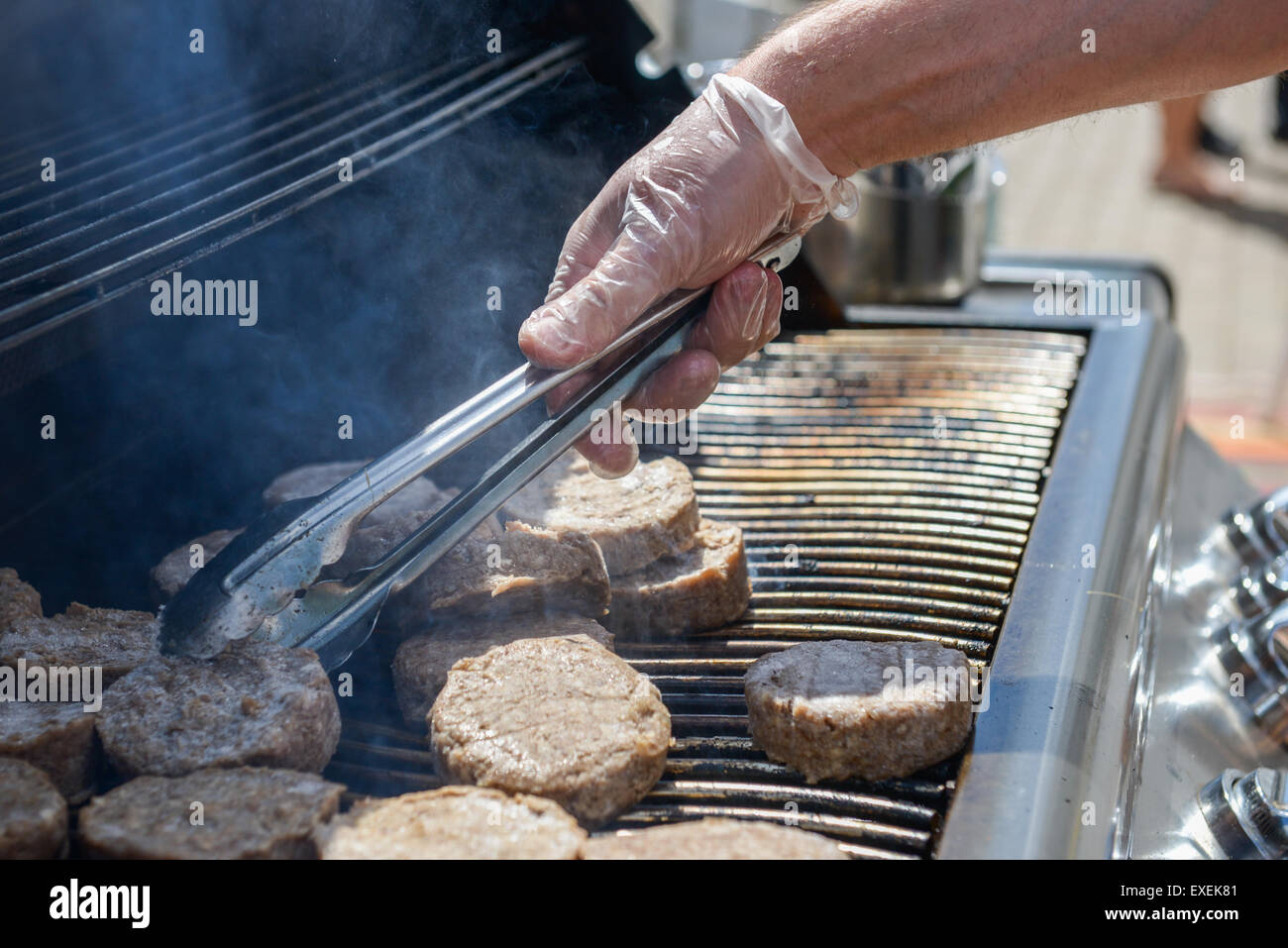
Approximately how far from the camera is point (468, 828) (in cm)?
171

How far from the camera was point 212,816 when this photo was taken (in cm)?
173

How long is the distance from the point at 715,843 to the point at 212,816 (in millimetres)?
804

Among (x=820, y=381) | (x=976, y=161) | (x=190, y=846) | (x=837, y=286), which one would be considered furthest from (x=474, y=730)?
(x=976, y=161)

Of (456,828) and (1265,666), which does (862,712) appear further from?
(1265,666)

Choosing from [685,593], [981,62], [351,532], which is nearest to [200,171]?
[351,532]

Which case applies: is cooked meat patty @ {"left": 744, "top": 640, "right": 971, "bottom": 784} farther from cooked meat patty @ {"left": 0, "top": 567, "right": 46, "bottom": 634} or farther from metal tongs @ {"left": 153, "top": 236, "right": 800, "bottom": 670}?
cooked meat patty @ {"left": 0, "top": 567, "right": 46, "bottom": 634}

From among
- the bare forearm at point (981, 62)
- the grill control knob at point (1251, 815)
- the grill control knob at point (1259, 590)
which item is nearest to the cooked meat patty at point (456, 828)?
the grill control knob at point (1251, 815)

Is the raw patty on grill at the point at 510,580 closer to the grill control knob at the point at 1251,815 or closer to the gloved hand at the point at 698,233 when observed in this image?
the gloved hand at the point at 698,233

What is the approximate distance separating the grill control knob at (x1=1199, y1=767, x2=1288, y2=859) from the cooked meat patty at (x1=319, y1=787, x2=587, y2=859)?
1.43 meters

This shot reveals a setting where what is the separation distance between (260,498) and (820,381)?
6.07 feet

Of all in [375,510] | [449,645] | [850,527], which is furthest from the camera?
[850,527]

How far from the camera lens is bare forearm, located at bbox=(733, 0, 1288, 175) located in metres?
2.31

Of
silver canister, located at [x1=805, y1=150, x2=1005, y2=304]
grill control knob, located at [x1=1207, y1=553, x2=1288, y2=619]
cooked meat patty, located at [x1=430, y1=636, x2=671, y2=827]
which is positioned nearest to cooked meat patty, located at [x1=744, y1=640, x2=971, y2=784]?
cooked meat patty, located at [x1=430, y1=636, x2=671, y2=827]
